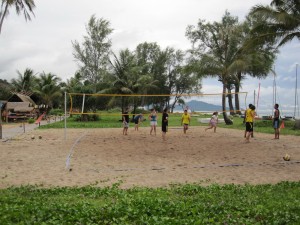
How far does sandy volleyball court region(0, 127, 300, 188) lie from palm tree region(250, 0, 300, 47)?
680 cm

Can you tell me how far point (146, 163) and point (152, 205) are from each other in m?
4.06

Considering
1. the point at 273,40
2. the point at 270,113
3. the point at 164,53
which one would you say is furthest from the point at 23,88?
the point at 273,40

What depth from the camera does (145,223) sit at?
4.13 metres

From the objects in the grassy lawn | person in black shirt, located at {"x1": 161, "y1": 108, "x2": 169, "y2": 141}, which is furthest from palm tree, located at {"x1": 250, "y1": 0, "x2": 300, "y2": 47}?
the grassy lawn

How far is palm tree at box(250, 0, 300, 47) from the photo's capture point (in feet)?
54.9

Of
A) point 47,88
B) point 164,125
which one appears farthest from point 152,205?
point 47,88

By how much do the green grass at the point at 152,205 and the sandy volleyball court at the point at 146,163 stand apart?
2.75 feet

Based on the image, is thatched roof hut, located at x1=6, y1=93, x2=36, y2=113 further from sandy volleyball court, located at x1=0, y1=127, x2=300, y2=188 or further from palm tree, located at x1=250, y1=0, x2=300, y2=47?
palm tree, located at x1=250, y1=0, x2=300, y2=47

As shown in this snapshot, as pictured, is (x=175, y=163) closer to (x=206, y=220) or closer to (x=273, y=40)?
(x=206, y=220)

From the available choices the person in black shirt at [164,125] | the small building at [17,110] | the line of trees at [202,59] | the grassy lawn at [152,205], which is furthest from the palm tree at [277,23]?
the small building at [17,110]

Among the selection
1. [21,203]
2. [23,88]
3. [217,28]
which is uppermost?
[217,28]

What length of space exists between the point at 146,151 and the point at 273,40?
10.4m

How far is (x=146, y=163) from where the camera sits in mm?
8789

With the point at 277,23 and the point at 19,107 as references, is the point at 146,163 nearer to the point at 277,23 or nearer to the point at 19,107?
the point at 277,23
